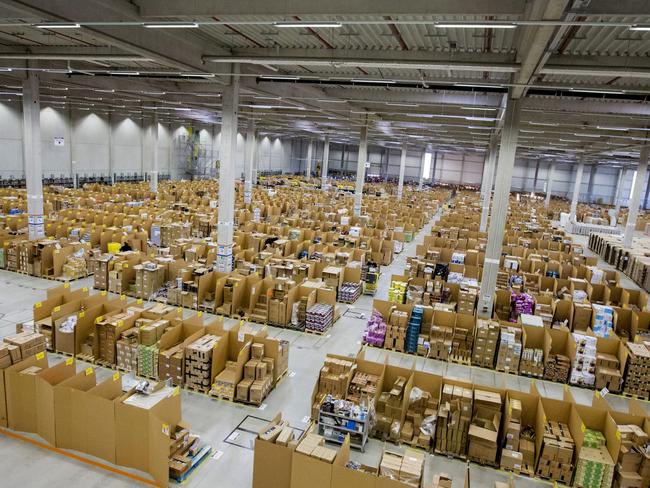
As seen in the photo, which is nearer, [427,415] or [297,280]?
[427,415]

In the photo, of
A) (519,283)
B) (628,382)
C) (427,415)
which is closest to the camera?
(427,415)

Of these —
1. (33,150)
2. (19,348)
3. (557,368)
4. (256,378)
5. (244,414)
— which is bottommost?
(244,414)

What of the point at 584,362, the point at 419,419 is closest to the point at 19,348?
the point at 419,419

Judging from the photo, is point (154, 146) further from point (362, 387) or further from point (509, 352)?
point (362, 387)

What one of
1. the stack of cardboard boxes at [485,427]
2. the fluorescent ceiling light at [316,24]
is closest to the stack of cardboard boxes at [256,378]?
the stack of cardboard boxes at [485,427]

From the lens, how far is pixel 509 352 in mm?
10062

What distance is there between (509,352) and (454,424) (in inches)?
150

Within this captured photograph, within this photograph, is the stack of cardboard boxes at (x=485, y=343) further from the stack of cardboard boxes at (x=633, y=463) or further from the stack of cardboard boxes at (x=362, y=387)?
the stack of cardboard boxes at (x=633, y=463)

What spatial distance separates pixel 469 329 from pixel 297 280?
204 inches

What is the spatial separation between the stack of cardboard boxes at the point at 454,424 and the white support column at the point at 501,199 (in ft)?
17.2

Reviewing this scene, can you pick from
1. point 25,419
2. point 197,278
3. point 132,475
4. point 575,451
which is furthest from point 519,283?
point 25,419

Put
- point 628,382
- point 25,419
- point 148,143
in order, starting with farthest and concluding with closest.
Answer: point 148,143, point 628,382, point 25,419

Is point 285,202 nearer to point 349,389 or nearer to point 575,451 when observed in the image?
point 349,389

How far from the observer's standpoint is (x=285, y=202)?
28.4m
